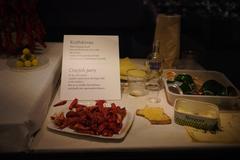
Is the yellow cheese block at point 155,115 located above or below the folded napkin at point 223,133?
above

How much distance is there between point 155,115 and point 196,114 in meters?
0.14

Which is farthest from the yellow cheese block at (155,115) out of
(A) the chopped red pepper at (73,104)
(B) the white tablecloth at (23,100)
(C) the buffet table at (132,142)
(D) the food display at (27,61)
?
(D) the food display at (27,61)

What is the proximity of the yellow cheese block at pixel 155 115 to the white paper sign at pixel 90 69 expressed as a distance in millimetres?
148

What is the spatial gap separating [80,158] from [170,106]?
44cm

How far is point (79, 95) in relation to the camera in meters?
1.23

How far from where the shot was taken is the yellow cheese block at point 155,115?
108 cm

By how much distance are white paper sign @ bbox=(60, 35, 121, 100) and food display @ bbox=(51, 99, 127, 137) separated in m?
0.11

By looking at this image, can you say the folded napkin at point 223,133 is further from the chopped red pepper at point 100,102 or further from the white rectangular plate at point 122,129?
the chopped red pepper at point 100,102

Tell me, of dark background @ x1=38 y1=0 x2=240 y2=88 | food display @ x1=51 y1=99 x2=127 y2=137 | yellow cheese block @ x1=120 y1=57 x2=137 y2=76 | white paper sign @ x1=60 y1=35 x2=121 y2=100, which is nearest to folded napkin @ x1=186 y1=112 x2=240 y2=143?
food display @ x1=51 y1=99 x2=127 y2=137

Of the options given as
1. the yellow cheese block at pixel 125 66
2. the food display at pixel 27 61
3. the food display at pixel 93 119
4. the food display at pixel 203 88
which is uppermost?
the food display at pixel 27 61

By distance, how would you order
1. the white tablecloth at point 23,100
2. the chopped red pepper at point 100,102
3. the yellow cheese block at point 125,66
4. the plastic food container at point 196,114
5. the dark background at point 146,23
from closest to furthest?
the white tablecloth at point 23,100, the plastic food container at point 196,114, the chopped red pepper at point 100,102, the yellow cheese block at point 125,66, the dark background at point 146,23

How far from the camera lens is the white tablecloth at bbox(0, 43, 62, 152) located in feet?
2.96

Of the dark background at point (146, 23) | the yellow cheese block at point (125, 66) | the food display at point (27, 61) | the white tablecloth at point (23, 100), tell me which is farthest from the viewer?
→ the dark background at point (146, 23)

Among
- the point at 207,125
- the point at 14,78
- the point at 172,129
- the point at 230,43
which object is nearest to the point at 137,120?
the point at 172,129
